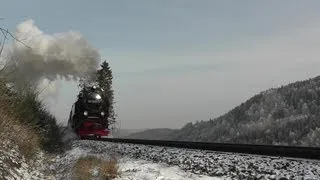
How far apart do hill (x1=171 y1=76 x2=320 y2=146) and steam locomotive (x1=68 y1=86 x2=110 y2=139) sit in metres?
21.9

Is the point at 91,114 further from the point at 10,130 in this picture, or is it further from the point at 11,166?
the point at 11,166

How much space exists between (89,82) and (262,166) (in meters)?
37.3

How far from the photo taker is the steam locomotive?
120 feet

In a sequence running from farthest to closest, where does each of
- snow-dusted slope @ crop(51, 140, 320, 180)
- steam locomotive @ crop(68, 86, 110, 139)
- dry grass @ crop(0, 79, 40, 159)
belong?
steam locomotive @ crop(68, 86, 110, 139) → dry grass @ crop(0, 79, 40, 159) → snow-dusted slope @ crop(51, 140, 320, 180)

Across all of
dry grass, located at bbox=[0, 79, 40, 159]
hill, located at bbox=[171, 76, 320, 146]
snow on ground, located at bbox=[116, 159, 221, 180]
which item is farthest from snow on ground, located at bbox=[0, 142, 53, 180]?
hill, located at bbox=[171, 76, 320, 146]

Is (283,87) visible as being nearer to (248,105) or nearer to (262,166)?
(248,105)

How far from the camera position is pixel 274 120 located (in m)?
69.9

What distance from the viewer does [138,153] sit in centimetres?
1780

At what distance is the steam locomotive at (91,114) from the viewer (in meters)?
36.6

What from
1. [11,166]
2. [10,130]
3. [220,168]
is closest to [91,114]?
[10,130]

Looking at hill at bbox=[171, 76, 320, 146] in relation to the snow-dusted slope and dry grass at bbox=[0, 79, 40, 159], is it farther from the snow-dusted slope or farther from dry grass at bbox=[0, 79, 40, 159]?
dry grass at bbox=[0, 79, 40, 159]

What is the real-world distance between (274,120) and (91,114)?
39.3 meters

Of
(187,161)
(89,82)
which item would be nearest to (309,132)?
(89,82)

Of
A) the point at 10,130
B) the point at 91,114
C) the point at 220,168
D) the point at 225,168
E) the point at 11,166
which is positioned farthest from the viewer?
the point at 91,114
